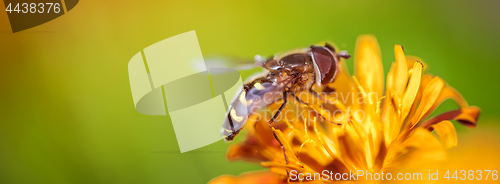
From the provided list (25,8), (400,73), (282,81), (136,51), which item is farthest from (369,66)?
(25,8)

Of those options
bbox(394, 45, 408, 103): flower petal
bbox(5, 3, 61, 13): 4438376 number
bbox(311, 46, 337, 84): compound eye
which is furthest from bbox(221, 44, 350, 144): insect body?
bbox(5, 3, 61, 13): 4438376 number

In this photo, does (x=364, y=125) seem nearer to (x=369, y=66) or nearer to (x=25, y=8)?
(x=369, y=66)

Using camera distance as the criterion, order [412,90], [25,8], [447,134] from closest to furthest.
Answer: [447,134] → [412,90] → [25,8]

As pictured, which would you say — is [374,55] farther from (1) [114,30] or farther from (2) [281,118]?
(1) [114,30]

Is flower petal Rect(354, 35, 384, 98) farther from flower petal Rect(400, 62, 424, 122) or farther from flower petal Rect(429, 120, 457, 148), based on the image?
flower petal Rect(429, 120, 457, 148)

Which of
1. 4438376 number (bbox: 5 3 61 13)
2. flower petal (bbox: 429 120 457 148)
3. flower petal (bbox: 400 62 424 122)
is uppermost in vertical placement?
4438376 number (bbox: 5 3 61 13)

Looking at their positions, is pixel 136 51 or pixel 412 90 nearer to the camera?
pixel 412 90

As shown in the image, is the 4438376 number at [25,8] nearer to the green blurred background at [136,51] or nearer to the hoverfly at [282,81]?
the green blurred background at [136,51]
